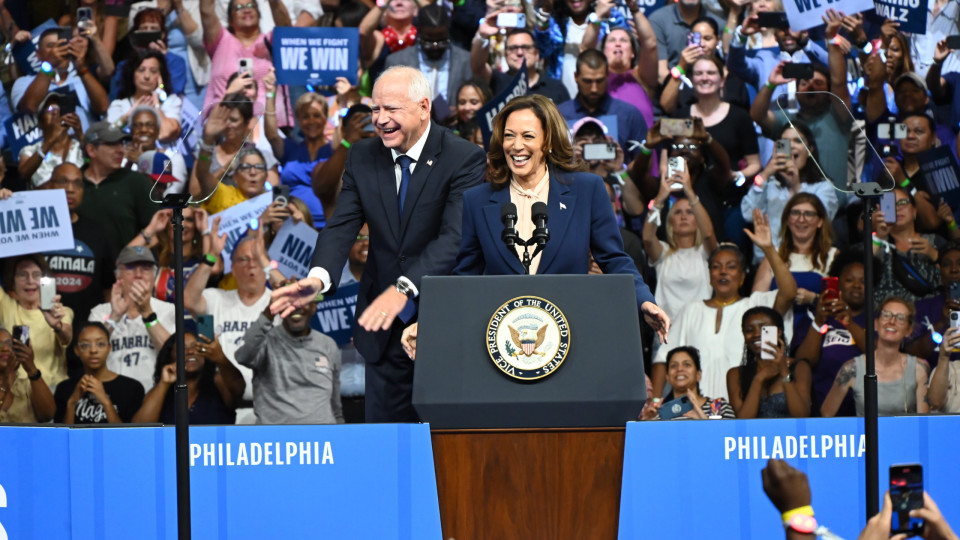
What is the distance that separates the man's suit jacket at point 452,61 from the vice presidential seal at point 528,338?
3815 mm

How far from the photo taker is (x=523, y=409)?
2393mm

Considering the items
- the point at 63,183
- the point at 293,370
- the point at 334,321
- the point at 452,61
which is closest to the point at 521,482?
the point at 293,370

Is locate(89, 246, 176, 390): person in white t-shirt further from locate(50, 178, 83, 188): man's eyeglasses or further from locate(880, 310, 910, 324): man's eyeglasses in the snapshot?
locate(880, 310, 910, 324): man's eyeglasses

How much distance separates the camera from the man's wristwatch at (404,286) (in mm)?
3039

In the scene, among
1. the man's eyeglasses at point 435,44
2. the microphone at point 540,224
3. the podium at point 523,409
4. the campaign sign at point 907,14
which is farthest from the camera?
the campaign sign at point 907,14

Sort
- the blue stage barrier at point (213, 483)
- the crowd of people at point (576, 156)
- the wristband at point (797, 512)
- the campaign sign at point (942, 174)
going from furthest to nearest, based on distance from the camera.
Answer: the campaign sign at point (942, 174), the crowd of people at point (576, 156), the blue stage barrier at point (213, 483), the wristband at point (797, 512)

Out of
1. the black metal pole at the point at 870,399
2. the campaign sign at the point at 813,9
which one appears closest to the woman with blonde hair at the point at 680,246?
the campaign sign at the point at 813,9

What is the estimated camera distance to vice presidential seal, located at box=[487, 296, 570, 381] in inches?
94.9

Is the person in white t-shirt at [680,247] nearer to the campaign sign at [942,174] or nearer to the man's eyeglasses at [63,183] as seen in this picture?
the campaign sign at [942,174]

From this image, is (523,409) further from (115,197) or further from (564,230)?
(115,197)

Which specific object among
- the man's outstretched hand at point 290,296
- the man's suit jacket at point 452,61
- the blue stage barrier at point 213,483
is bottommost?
the blue stage barrier at point 213,483

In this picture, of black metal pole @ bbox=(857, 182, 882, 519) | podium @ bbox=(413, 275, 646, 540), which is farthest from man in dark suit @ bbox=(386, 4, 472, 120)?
podium @ bbox=(413, 275, 646, 540)

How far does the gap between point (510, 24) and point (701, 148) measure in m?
1.17

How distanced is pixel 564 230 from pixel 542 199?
0.32 ft
